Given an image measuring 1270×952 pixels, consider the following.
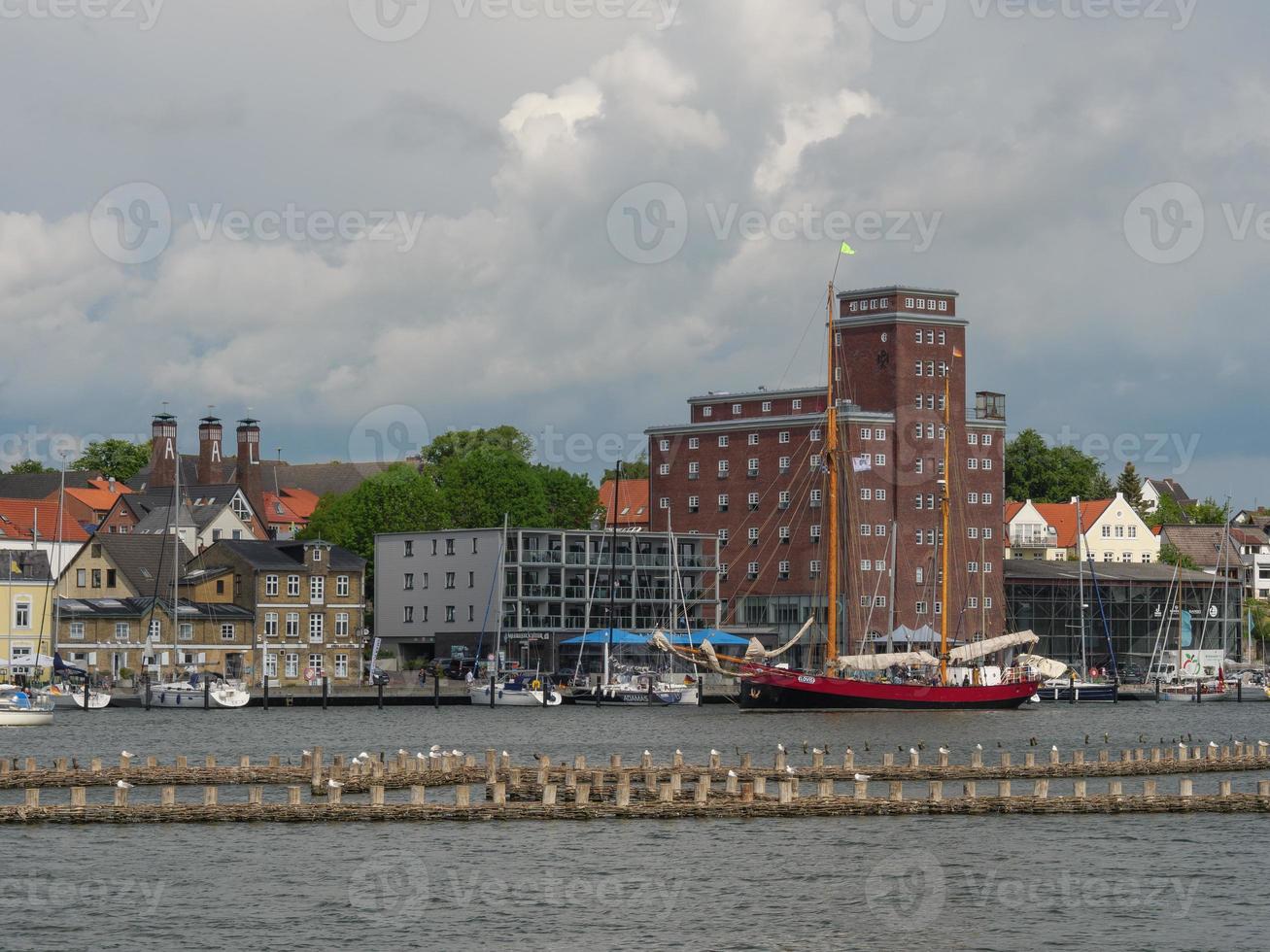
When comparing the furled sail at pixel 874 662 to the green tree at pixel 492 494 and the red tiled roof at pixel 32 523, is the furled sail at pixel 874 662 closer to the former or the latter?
the green tree at pixel 492 494

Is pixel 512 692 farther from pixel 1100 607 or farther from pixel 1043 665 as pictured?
pixel 1100 607

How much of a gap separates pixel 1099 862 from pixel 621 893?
45.9ft

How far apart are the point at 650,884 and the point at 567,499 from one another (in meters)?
144

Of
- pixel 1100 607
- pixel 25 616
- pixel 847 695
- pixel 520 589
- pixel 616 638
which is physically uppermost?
pixel 520 589

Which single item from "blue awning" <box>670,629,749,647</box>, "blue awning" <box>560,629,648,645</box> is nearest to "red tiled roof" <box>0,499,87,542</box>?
"blue awning" <box>560,629,648,645</box>

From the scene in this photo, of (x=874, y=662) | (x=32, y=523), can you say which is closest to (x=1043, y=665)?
(x=874, y=662)

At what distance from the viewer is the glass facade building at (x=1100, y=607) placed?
183m

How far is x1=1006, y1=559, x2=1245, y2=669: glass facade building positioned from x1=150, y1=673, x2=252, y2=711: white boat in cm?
7779

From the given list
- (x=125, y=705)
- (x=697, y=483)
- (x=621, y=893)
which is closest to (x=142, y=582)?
(x=125, y=705)

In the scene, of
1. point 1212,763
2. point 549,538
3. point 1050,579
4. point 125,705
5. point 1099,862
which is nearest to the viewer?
point 1099,862

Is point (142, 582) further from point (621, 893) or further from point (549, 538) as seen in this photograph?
point (621, 893)

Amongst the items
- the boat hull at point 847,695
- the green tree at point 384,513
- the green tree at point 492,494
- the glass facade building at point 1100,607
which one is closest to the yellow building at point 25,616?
the green tree at point 384,513

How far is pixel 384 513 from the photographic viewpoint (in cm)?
17788

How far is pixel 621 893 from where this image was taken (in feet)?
160
